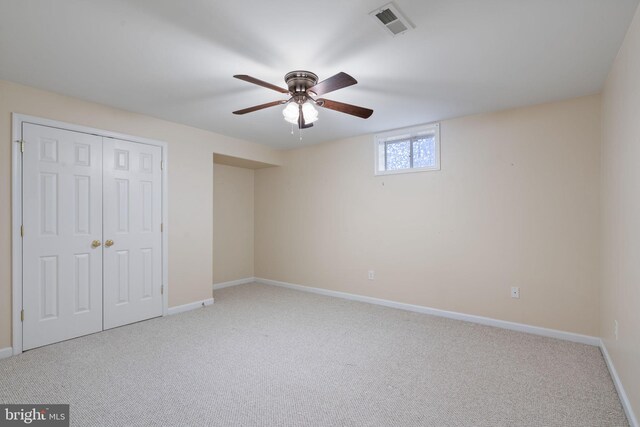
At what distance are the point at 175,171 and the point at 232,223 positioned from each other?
5.78 feet

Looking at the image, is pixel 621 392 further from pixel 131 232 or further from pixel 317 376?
pixel 131 232

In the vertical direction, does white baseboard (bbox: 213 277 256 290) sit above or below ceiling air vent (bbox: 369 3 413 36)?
below

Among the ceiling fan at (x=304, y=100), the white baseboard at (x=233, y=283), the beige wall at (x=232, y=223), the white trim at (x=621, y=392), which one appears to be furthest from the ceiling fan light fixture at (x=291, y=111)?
the white baseboard at (x=233, y=283)

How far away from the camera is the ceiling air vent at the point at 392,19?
172cm

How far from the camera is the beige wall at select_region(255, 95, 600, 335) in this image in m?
3.00

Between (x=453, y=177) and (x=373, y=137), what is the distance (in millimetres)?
1218

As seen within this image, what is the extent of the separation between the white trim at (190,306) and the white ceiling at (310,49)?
2.41 meters

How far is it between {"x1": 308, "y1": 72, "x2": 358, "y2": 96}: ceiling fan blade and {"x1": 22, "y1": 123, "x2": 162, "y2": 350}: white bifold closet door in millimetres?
2472

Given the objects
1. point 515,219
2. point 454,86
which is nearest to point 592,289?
point 515,219

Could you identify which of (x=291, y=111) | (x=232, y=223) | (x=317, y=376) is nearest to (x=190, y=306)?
(x=232, y=223)

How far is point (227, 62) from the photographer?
2336mm

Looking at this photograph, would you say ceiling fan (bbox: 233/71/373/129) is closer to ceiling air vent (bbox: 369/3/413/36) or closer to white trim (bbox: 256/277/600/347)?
ceiling air vent (bbox: 369/3/413/36)

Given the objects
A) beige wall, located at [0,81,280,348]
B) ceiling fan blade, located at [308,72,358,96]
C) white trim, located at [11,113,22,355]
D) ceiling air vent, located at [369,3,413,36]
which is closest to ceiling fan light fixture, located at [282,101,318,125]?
ceiling fan blade, located at [308,72,358,96]

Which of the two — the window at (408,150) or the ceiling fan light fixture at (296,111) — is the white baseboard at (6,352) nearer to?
the ceiling fan light fixture at (296,111)
